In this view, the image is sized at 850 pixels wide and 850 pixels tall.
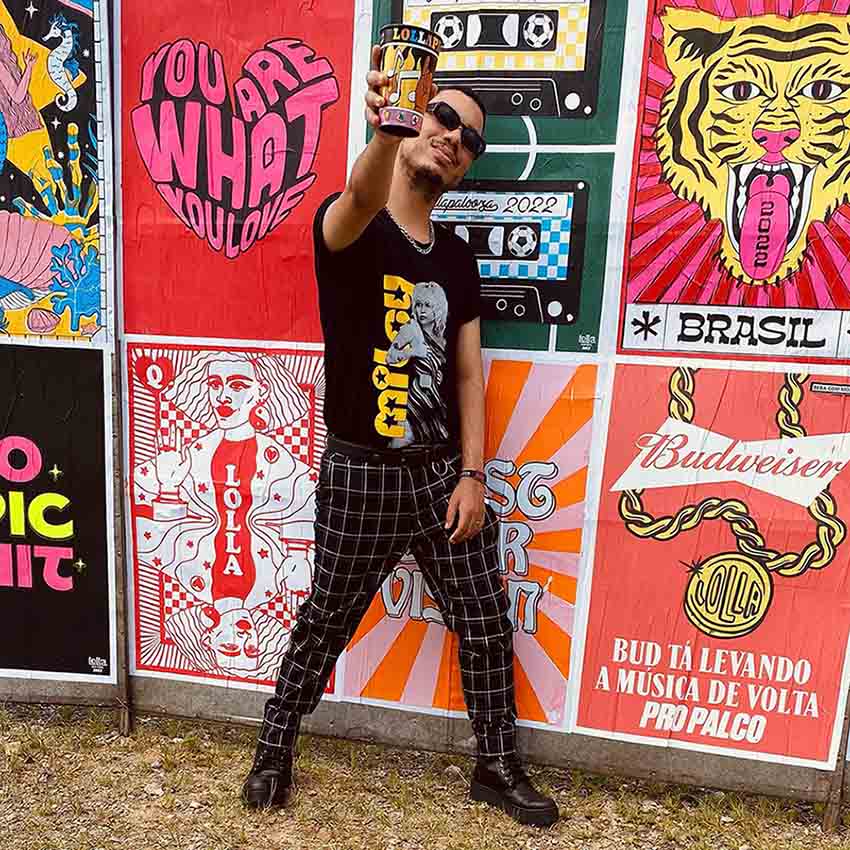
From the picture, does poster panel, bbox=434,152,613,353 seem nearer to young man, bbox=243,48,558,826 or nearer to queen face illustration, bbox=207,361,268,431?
young man, bbox=243,48,558,826

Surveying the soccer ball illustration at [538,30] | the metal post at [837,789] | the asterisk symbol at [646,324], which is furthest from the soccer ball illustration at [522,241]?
the metal post at [837,789]

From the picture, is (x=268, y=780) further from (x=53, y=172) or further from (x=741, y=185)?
(x=741, y=185)

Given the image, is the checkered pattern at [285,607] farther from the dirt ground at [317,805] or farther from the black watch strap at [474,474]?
the black watch strap at [474,474]

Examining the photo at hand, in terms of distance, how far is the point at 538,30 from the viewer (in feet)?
7.96

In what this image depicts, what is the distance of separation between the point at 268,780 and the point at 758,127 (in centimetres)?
262

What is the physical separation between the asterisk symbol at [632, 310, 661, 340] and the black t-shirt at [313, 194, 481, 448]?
539 mm

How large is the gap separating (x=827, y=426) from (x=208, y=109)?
2.32 meters

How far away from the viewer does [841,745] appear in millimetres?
2604

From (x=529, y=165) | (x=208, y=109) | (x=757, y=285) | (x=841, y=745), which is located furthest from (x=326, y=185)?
(x=841, y=745)

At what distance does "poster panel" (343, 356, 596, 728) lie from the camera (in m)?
2.61

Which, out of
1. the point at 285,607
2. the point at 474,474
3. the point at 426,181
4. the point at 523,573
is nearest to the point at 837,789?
the point at 523,573

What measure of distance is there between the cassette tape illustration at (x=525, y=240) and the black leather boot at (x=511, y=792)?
4.96 feet

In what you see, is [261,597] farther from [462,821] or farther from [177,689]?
[462,821]

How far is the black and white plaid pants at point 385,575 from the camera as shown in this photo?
2350mm
